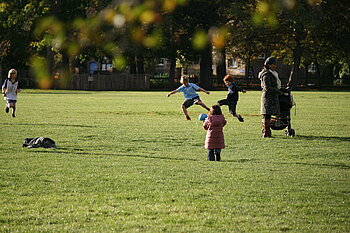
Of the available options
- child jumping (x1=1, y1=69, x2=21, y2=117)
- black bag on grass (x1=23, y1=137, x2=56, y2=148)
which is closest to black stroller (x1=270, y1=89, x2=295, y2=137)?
black bag on grass (x1=23, y1=137, x2=56, y2=148)

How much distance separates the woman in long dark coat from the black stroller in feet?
1.08

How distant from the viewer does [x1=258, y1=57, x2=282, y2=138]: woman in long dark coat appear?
52.9 ft

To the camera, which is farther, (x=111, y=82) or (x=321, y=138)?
(x=111, y=82)

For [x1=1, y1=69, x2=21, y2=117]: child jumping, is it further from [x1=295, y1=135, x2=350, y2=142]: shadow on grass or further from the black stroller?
[x1=295, y1=135, x2=350, y2=142]: shadow on grass

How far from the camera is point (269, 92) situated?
16.2m

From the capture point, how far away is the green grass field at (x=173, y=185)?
627cm

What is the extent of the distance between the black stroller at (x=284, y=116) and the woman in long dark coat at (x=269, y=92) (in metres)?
0.33

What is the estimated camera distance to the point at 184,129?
18.9 m

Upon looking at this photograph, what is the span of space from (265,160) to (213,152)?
0.99 meters

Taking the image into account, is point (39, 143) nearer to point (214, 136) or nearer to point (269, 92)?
point (214, 136)

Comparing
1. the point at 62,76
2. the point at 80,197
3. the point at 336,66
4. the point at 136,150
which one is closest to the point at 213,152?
the point at 136,150

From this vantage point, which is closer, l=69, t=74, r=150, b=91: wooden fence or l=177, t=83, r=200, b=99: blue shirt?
l=177, t=83, r=200, b=99: blue shirt

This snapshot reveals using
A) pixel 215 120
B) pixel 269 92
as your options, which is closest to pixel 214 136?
pixel 215 120

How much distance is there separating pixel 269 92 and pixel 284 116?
943 millimetres
